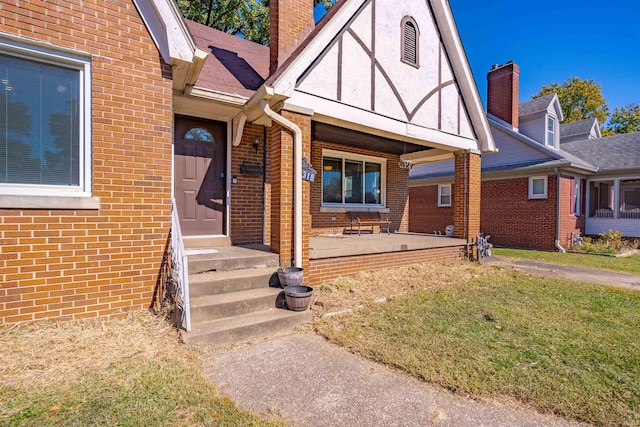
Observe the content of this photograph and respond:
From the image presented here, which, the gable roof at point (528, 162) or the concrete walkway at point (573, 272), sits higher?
the gable roof at point (528, 162)

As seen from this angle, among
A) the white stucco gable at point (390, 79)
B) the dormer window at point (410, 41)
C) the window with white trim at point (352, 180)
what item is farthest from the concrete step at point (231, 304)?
the dormer window at point (410, 41)

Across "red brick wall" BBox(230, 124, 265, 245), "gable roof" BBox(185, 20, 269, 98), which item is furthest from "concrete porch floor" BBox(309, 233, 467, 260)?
"gable roof" BBox(185, 20, 269, 98)

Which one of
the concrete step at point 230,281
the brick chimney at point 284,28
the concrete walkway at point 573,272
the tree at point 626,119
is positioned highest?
the tree at point 626,119

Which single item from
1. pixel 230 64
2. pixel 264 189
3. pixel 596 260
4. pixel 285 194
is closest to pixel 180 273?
pixel 285 194

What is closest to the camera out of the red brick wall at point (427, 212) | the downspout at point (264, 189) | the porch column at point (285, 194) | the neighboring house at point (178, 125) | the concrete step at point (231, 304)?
the neighboring house at point (178, 125)

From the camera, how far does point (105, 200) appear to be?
4.00 m

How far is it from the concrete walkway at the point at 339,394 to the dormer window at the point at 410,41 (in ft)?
22.3

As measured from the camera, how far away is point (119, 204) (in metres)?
4.07

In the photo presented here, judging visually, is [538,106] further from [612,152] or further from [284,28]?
[284,28]

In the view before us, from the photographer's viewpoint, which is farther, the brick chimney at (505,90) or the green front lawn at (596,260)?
the brick chimney at (505,90)

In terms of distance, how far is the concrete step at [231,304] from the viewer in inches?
154

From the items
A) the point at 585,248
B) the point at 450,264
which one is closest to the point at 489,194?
the point at 585,248

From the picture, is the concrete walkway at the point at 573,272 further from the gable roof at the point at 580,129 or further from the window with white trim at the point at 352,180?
the gable roof at the point at 580,129

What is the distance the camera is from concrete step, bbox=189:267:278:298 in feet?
14.0
